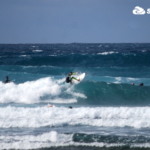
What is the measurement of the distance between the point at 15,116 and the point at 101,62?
27922mm

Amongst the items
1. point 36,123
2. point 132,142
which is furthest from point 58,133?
point 132,142

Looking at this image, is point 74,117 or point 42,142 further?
point 74,117

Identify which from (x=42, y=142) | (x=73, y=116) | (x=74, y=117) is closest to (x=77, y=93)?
(x=73, y=116)

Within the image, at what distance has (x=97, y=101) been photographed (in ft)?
66.4

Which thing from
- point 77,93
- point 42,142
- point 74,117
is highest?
point 77,93

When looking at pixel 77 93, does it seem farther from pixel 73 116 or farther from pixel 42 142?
pixel 42 142

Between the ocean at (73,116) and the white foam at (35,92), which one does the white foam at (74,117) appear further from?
the white foam at (35,92)

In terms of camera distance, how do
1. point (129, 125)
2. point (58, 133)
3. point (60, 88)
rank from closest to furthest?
point (58, 133), point (129, 125), point (60, 88)

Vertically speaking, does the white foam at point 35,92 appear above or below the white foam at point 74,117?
above

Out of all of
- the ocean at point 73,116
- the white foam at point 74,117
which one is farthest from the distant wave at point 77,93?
the white foam at point 74,117

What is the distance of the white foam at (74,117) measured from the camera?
41.1 feet

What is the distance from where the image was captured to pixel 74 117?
539 inches

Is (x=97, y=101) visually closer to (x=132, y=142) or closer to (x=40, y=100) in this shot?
(x=40, y=100)

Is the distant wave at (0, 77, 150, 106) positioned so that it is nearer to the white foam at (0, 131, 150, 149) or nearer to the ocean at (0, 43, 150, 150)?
the ocean at (0, 43, 150, 150)
